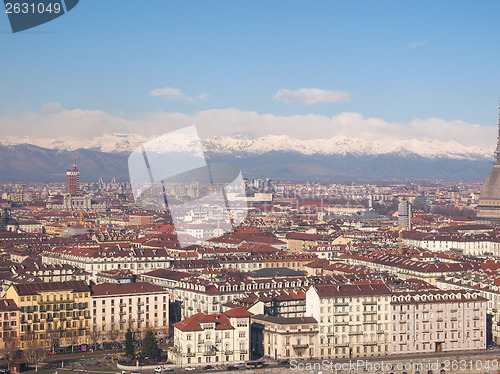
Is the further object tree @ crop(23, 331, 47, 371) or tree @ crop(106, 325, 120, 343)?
tree @ crop(106, 325, 120, 343)

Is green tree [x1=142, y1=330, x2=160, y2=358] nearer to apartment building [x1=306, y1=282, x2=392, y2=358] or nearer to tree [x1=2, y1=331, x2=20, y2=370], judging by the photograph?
tree [x1=2, y1=331, x2=20, y2=370]

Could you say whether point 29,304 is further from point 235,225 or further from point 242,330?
point 235,225

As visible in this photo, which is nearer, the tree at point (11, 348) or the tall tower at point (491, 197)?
the tree at point (11, 348)

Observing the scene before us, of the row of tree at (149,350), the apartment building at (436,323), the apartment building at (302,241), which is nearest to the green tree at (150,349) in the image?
the row of tree at (149,350)

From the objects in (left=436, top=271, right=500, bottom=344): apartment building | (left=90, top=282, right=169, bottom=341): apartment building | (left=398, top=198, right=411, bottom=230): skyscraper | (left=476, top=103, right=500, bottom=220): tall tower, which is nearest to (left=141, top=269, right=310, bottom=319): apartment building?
(left=90, top=282, right=169, bottom=341): apartment building

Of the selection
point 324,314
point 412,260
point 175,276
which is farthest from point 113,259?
point 324,314

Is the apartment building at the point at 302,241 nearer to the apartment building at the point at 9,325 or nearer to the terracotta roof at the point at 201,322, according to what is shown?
the apartment building at the point at 9,325

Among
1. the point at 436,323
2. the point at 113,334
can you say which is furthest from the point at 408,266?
the point at 113,334
